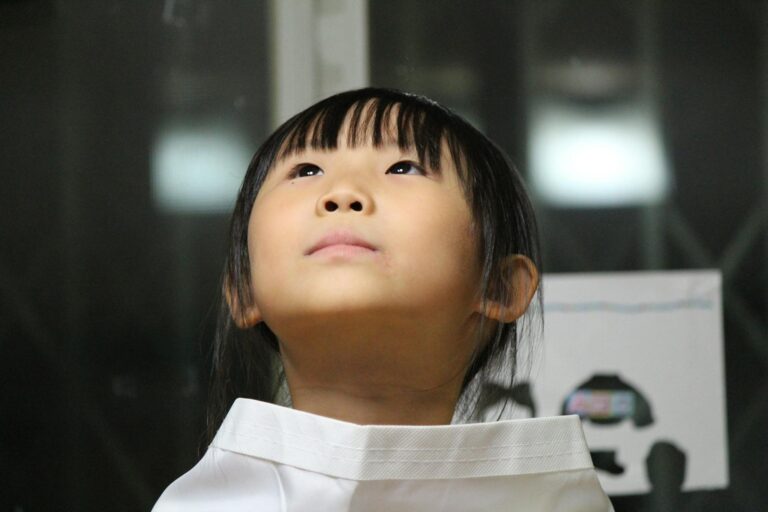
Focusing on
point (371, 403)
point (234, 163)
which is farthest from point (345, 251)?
point (234, 163)

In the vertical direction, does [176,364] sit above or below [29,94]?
below

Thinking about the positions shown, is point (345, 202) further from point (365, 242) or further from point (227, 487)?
point (227, 487)

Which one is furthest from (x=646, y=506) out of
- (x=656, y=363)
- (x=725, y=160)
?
(x=725, y=160)

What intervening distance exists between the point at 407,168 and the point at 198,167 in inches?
18.4

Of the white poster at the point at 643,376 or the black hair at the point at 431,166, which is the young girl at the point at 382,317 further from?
the white poster at the point at 643,376

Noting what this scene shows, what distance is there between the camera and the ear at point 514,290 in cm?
68

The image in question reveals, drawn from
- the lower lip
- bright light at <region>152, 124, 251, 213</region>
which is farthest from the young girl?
bright light at <region>152, 124, 251, 213</region>

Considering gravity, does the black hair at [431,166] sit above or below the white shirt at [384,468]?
above

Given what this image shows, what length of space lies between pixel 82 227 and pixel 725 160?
675mm

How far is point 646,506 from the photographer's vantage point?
3.46 feet

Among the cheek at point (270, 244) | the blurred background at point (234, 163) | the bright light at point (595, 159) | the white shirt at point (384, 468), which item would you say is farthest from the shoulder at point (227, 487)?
the bright light at point (595, 159)

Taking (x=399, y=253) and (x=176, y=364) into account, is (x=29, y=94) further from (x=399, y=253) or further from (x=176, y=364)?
(x=399, y=253)

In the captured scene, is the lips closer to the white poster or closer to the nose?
the nose

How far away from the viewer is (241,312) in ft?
2.33
